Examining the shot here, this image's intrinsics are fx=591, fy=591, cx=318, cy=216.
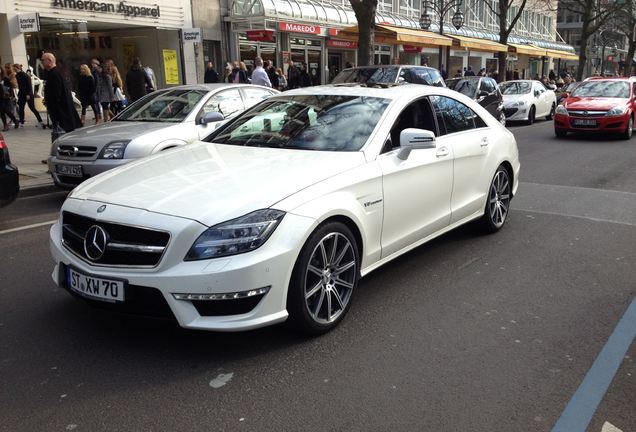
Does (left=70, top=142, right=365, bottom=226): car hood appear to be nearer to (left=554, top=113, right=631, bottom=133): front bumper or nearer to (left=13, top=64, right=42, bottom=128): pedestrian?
(left=554, top=113, right=631, bottom=133): front bumper

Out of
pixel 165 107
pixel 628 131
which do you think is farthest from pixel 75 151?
pixel 628 131

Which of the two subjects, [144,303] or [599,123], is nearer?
[144,303]

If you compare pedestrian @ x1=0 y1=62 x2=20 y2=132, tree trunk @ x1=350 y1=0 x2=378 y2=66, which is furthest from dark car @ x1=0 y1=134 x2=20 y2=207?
→ tree trunk @ x1=350 y1=0 x2=378 y2=66

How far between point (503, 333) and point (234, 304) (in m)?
1.75

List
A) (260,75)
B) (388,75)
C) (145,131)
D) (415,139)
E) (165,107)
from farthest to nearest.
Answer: (260,75) → (388,75) → (165,107) → (145,131) → (415,139)

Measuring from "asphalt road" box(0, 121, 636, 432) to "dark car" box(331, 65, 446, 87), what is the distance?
29.6 feet

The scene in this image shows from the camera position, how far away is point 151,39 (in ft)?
72.9

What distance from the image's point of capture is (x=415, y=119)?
4.87m

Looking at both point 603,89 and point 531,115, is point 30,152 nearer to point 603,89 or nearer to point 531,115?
point 603,89

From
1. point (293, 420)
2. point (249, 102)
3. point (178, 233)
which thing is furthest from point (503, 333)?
point (249, 102)

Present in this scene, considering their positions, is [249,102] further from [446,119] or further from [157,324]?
[157,324]

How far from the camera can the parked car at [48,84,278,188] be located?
745cm

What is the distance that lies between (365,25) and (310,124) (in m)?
12.9

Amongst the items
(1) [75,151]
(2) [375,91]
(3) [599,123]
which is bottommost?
(3) [599,123]
